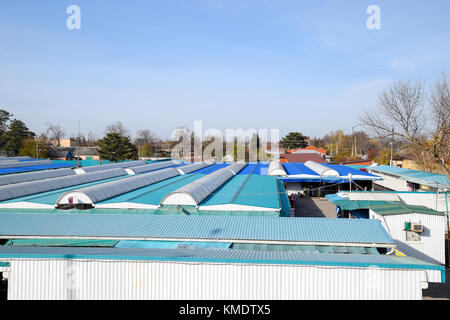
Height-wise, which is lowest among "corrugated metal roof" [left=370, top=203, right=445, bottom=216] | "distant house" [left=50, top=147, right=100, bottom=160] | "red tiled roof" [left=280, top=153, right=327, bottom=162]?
"corrugated metal roof" [left=370, top=203, right=445, bottom=216]

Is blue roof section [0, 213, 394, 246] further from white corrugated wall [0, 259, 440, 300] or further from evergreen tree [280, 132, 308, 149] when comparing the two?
evergreen tree [280, 132, 308, 149]

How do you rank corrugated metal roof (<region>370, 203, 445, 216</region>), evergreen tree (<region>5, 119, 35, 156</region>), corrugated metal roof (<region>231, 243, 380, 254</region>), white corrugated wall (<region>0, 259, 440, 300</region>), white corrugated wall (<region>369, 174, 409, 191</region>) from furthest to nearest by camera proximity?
1. evergreen tree (<region>5, 119, 35, 156</region>)
2. white corrugated wall (<region>369, 174, 409, 191</region>)
3. corrugated metal roof (<region>370, 203, 445, 216</region>)
4. corrugated metal roof (<region>231, 243, 380, 254</region>)
5. white corrugated wall (<region>0, 259, 440, 300</region>)

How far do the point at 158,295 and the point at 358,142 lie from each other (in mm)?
87575

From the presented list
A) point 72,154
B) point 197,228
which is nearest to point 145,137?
point 72,154

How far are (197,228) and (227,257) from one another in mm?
2973

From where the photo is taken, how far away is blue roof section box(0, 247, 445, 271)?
6.28 metres

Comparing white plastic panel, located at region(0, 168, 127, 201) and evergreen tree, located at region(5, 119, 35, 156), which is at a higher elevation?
evergreen tree, located at region(5, 119, 35, 156)

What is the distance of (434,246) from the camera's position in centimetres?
1043

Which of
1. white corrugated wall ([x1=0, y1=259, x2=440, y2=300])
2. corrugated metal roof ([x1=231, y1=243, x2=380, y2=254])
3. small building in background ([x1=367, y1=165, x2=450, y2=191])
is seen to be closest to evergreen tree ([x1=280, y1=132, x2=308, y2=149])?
small building in background ([x1=367, y1=165, x2=450, y2=191])

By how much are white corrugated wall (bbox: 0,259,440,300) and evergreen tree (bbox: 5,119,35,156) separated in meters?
51.2

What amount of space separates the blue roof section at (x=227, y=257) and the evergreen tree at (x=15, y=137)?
50732 mm

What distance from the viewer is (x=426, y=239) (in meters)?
10.5

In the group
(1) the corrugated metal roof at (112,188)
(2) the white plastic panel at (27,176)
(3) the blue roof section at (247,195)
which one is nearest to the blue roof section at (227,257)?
(3) the blue roof section at (247,195)
